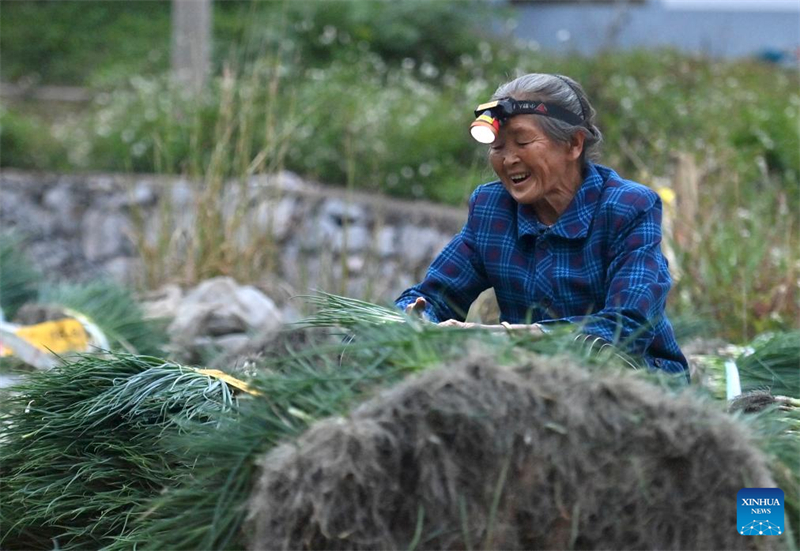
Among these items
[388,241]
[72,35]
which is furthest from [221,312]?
[72,35]

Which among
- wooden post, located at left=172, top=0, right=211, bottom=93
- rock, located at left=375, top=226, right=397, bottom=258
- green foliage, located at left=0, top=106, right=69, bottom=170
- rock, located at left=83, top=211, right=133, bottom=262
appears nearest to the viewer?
rock, located at left=375, top=226, right=397, bottom=258

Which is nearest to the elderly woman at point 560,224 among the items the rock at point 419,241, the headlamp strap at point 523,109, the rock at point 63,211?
the headlamp strap at point 523,109

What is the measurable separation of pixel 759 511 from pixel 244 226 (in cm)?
443

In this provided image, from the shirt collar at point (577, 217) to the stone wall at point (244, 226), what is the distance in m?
2.18

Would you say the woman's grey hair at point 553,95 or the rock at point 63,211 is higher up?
the woman's grey hair at point 553,95

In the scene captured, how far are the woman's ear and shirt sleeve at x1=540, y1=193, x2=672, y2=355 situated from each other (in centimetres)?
20

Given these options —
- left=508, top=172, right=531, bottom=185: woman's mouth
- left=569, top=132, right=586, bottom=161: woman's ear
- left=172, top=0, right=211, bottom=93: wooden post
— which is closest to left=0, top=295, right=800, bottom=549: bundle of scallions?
left=508, top=172, right=531, bottom=185: woman's mouth

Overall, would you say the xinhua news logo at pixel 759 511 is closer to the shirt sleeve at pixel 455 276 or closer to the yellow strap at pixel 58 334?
the shirt sleeve at pixel 455 276

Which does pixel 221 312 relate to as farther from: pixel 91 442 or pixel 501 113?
pixel 501 113

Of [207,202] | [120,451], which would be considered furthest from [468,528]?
[207,202]

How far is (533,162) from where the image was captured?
2582 mm

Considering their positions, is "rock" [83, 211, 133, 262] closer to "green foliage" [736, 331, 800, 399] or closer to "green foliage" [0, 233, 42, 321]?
"green foliage" [0, 233, 42, 321]

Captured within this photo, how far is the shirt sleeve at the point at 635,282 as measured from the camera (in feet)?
7.63

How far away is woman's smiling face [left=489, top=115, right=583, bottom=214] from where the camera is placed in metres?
2.58
